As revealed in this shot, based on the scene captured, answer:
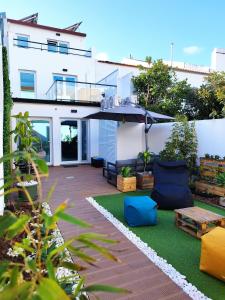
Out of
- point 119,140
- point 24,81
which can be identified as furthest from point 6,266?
point 24,81

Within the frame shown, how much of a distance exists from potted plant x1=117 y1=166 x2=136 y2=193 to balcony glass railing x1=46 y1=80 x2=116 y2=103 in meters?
5.48

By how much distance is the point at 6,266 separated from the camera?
44.1 inches

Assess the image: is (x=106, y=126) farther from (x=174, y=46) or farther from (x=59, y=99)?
(x=174, y=46)

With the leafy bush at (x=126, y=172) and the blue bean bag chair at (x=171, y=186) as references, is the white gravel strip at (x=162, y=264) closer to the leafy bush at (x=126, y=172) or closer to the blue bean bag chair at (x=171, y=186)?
the blue bean bag chair at (x=171, y=186)

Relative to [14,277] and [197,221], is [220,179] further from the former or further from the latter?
[14,277]

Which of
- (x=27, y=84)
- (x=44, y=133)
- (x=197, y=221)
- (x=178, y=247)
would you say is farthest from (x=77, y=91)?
(x=178, y=247)

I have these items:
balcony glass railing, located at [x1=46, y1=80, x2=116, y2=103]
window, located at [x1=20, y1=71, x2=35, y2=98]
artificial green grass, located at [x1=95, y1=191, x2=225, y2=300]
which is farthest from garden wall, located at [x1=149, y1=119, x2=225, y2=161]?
window, located at [x1=20, y1=71, x2=35, y2=98]

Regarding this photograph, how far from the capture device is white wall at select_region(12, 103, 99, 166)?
35.8 feet

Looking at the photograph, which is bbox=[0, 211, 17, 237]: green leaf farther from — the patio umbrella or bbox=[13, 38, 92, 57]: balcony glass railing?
bbox=[13, 38, 92, 57]: balcony glass railing

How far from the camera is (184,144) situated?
7180mm

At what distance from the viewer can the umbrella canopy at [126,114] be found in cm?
714

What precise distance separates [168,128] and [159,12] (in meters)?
7.61

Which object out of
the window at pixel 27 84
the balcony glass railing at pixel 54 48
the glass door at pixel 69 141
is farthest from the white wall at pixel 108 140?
the balcony glass railing at pixel 54 48

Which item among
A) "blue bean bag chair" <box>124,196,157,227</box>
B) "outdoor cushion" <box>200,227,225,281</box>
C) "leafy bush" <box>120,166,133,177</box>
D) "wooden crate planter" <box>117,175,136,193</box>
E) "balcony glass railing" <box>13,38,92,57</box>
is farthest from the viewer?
"balcony glass railing" <box>13,38,92,57</box>
